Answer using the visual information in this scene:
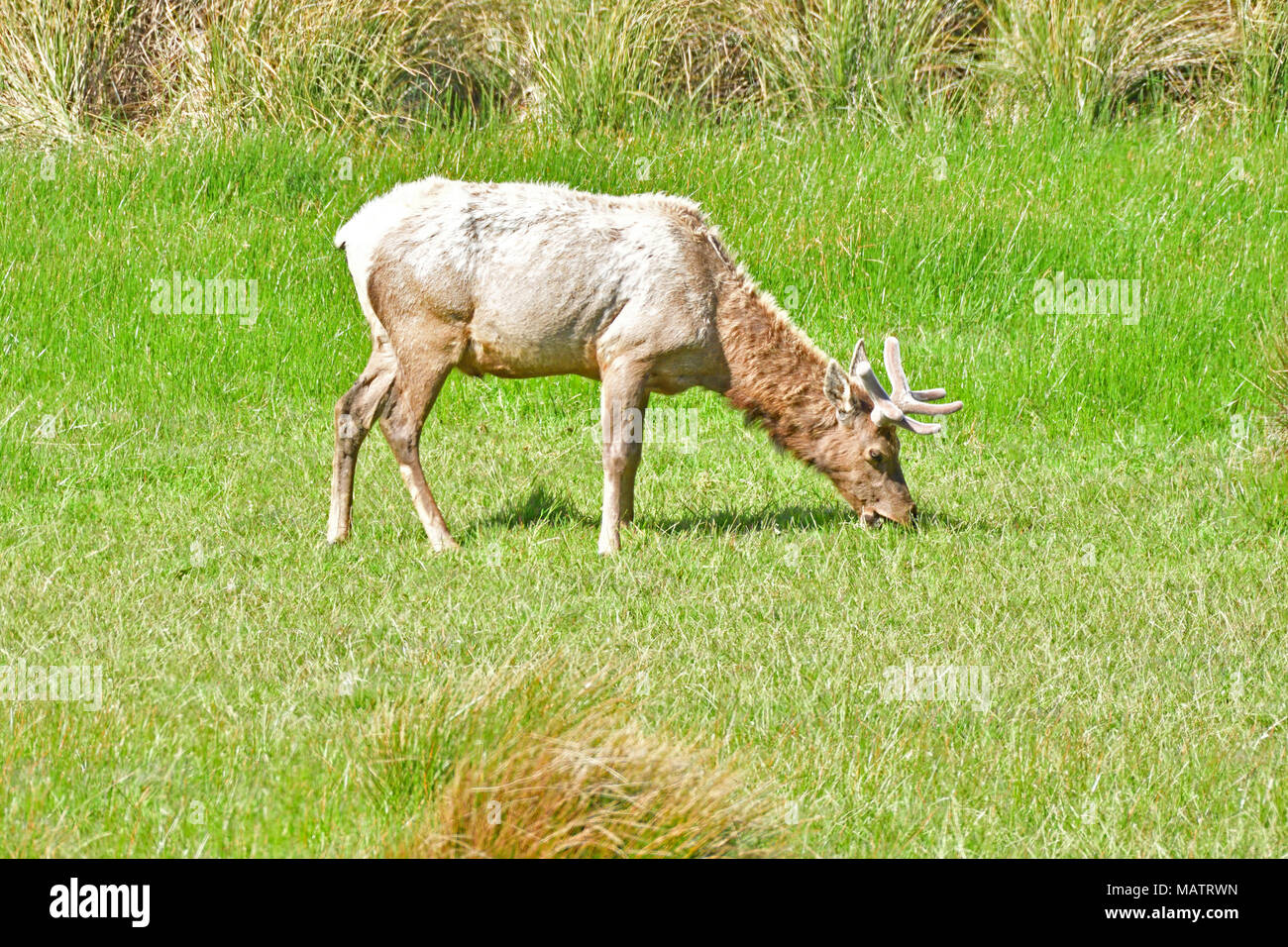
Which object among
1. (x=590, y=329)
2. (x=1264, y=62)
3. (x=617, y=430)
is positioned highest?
(x=1264, y=62)

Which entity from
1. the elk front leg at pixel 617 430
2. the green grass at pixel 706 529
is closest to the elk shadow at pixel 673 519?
the green grass at pixel 706 529

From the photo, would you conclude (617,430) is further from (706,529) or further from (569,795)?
(569,795)

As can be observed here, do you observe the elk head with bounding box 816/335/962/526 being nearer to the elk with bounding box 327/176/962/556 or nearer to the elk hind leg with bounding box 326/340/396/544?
the elk with bounding box 327/176/962/556

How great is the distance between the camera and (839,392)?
28.6ft

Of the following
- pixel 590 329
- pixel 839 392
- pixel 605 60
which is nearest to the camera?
pixel 590 329

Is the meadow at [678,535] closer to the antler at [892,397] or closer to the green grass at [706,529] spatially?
the green grass at [706,529]

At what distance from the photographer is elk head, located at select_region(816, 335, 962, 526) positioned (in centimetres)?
868

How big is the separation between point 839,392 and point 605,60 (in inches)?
284

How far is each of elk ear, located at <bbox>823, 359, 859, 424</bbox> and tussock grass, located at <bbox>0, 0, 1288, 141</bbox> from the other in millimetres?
6731

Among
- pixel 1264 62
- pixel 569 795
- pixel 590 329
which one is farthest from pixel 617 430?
pixel 1264 62

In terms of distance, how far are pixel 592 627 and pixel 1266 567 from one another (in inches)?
147

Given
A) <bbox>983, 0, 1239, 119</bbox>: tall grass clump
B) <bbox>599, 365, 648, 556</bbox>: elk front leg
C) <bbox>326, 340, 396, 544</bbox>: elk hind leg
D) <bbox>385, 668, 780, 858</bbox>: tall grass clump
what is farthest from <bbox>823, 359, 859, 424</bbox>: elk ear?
<bbox>983, 0, 1239, 119</bbox>: tall grass clump

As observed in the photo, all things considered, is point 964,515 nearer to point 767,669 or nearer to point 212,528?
point 767,669
